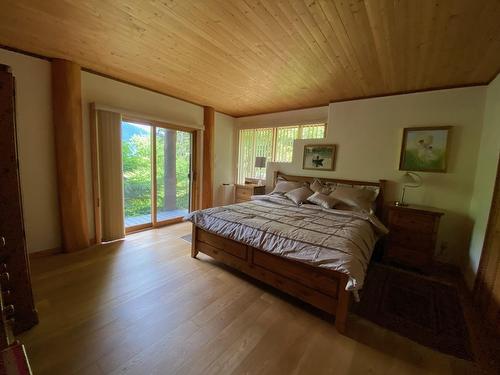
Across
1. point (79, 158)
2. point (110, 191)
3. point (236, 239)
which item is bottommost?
point (236, 239)

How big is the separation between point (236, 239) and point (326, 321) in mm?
1084

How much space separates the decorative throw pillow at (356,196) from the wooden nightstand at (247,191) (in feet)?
5.49

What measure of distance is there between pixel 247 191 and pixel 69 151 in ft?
9.87

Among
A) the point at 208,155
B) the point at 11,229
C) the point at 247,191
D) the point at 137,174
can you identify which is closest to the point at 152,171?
the point at 137,174

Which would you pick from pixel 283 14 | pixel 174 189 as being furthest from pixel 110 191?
pixel 283 14

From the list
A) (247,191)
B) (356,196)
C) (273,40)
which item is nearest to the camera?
(273,40)

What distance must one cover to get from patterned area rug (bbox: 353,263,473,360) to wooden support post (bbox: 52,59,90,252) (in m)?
3.44

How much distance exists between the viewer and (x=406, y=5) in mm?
1428

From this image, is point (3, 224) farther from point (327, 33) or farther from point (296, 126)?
point (296, 126)

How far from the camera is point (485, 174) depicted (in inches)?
92.4

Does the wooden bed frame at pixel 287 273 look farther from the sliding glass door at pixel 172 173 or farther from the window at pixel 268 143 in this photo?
the window at pixel 268 143

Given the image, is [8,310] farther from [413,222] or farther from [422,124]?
[422,124]

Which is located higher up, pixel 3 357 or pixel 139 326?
pixel 3 357

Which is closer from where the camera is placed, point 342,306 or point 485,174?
point 342,306
